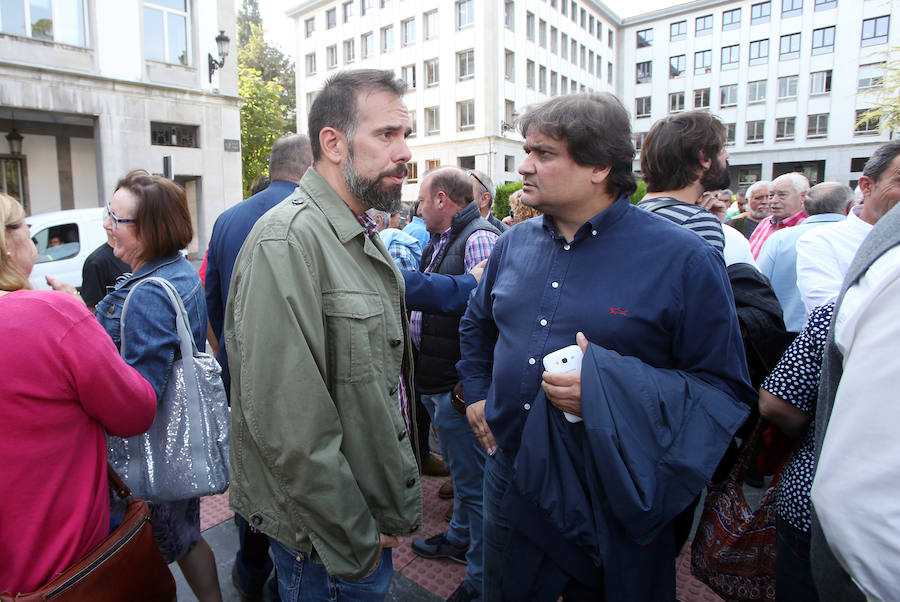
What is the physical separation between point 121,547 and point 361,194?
1363 millimetres

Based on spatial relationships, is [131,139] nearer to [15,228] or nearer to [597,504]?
[15,228]

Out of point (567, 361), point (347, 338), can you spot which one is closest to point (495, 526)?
point (567, 361)

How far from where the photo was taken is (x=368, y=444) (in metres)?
1.61

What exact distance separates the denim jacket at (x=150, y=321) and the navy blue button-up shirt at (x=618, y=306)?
1.35 meters

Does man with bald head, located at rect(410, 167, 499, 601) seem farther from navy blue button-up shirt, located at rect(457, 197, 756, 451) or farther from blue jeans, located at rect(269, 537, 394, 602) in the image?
blue jeans, located at rect(269, 537, 394, 602)

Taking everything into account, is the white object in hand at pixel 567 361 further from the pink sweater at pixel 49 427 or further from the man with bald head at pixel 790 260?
the man with bald head at pixel 790 260

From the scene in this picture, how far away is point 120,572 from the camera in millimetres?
1656

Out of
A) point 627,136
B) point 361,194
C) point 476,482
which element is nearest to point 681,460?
point 627,136

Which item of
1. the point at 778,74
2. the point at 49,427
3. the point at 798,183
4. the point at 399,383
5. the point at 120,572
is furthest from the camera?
the point at 778,74

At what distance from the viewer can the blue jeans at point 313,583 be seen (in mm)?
1605

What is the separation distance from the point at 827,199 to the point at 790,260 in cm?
94

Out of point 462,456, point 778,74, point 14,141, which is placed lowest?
point 462,456

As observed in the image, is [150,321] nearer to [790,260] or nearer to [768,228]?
[790,260]

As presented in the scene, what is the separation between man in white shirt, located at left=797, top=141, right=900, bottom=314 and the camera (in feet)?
8.63
